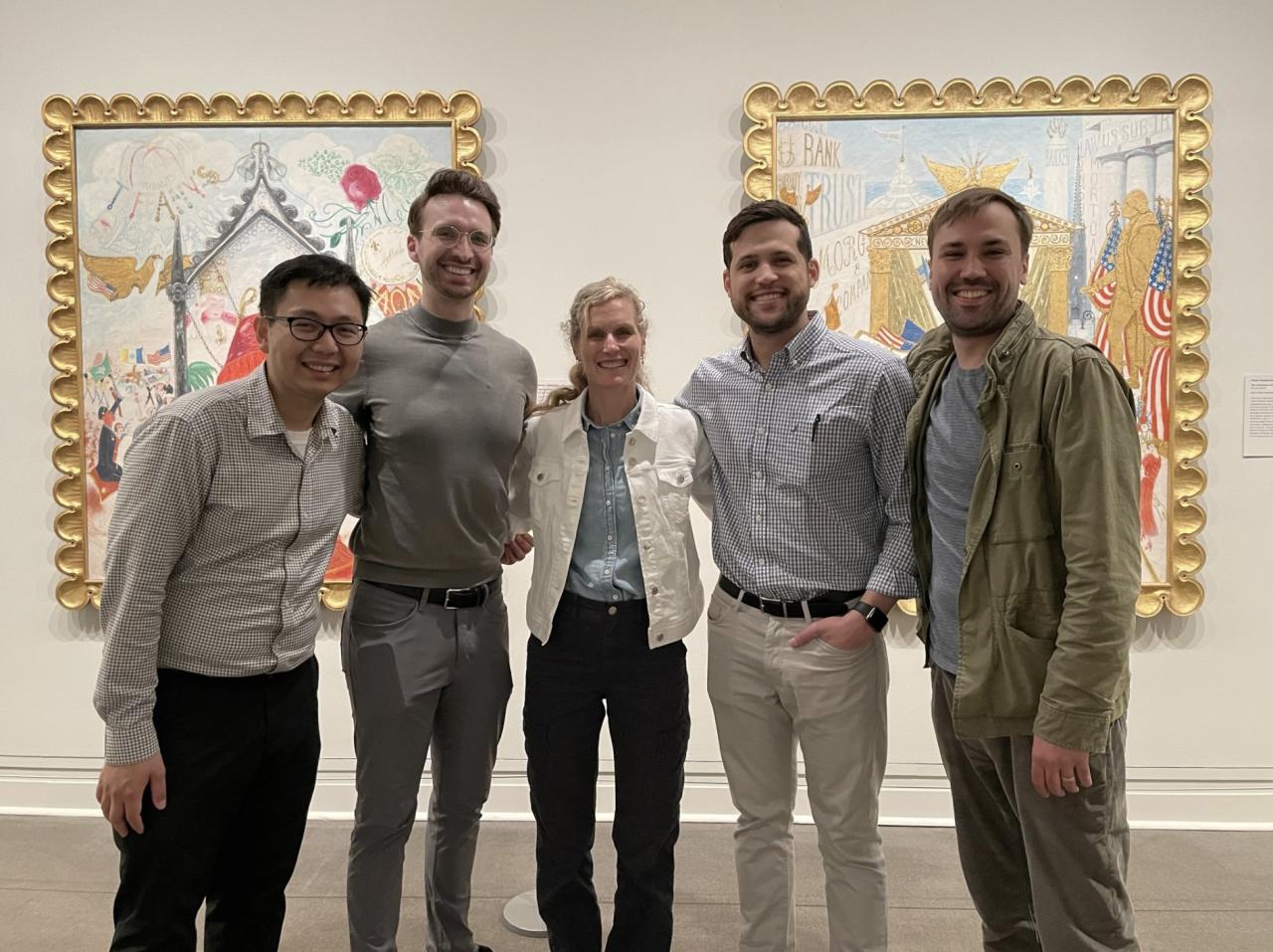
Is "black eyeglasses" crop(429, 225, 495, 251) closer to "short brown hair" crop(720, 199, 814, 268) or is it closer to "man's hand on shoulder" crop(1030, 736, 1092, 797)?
"short brown hair" crop(720, 199, 814, 268)

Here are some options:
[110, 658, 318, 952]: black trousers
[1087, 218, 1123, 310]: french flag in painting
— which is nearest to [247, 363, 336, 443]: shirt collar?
[110, 658, 318, 952]: black trousers

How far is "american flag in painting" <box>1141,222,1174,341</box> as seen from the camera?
2.98 metres

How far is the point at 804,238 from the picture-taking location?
1944 millimetres

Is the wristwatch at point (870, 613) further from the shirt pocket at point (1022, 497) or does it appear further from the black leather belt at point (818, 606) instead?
the shirt pocket at point (1022, 497)

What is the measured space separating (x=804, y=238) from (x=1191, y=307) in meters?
1.83

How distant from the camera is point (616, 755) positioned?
2006 mm

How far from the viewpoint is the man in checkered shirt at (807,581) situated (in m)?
1.89

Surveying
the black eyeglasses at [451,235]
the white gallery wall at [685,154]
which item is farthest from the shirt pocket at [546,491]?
the white gallery wall at [685,154]

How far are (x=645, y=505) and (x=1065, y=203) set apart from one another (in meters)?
2.07

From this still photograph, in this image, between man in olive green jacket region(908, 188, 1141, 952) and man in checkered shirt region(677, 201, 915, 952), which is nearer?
man in olive green jacket region(908, 188, 1141, 952)

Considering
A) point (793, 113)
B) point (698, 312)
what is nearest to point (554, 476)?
point (698, 312)

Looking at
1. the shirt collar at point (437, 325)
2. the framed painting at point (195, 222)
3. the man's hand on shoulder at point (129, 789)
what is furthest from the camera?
the framed painting at point (195, 222)

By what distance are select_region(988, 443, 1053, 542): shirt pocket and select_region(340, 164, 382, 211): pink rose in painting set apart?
7.79 ft

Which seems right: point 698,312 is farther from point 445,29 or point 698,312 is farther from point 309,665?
point 309,665
